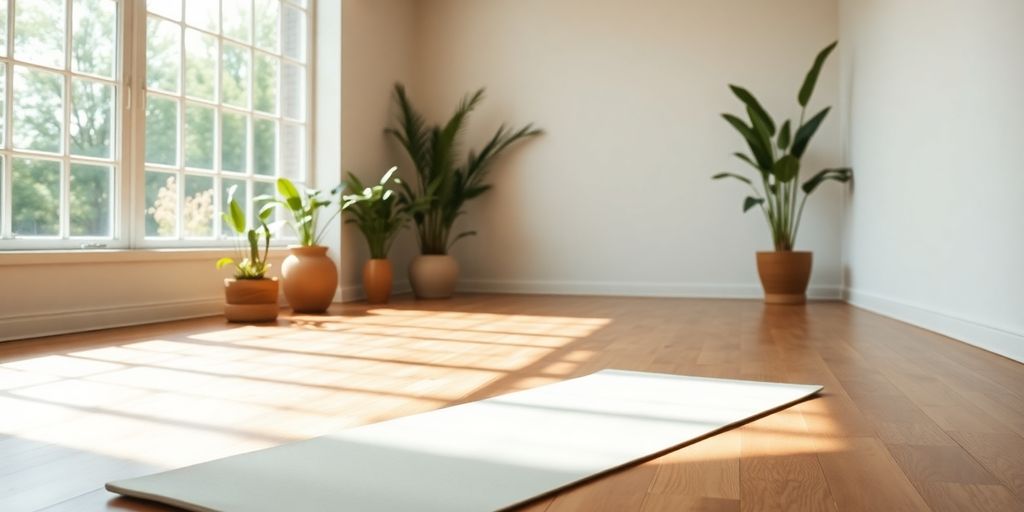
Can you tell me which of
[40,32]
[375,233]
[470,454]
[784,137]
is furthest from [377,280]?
[470,454]

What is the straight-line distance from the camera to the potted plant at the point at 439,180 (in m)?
5.41

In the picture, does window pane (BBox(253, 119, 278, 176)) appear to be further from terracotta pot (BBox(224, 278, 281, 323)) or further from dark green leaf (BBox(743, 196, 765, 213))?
dark green leaf (BBox(743, 196, 765, 213))

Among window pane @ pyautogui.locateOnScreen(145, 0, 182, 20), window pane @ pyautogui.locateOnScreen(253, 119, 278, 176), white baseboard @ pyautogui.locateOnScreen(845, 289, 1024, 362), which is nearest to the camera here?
white baseboard @ pyautogui.locateOnScreen(845, 289, 1024, 362)

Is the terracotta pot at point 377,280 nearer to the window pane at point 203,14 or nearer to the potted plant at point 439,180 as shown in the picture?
the potted plant at point 439,180

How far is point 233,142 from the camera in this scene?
4.46m

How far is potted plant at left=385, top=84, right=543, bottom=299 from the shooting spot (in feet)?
17.8

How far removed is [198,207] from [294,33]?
1420 mm

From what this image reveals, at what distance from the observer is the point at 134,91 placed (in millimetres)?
3734

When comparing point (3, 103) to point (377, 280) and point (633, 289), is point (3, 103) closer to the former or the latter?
point (377, 280)

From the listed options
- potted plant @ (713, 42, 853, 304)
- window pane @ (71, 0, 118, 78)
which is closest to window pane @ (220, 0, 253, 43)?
window pane @ (71, 0, 118, 78)

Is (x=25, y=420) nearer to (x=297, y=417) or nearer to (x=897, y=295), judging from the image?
(x=297, y=417)

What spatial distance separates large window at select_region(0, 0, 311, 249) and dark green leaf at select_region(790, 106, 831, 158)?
119 inches

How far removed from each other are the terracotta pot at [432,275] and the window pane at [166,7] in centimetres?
211

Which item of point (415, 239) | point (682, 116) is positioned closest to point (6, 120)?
point (415, 239)
